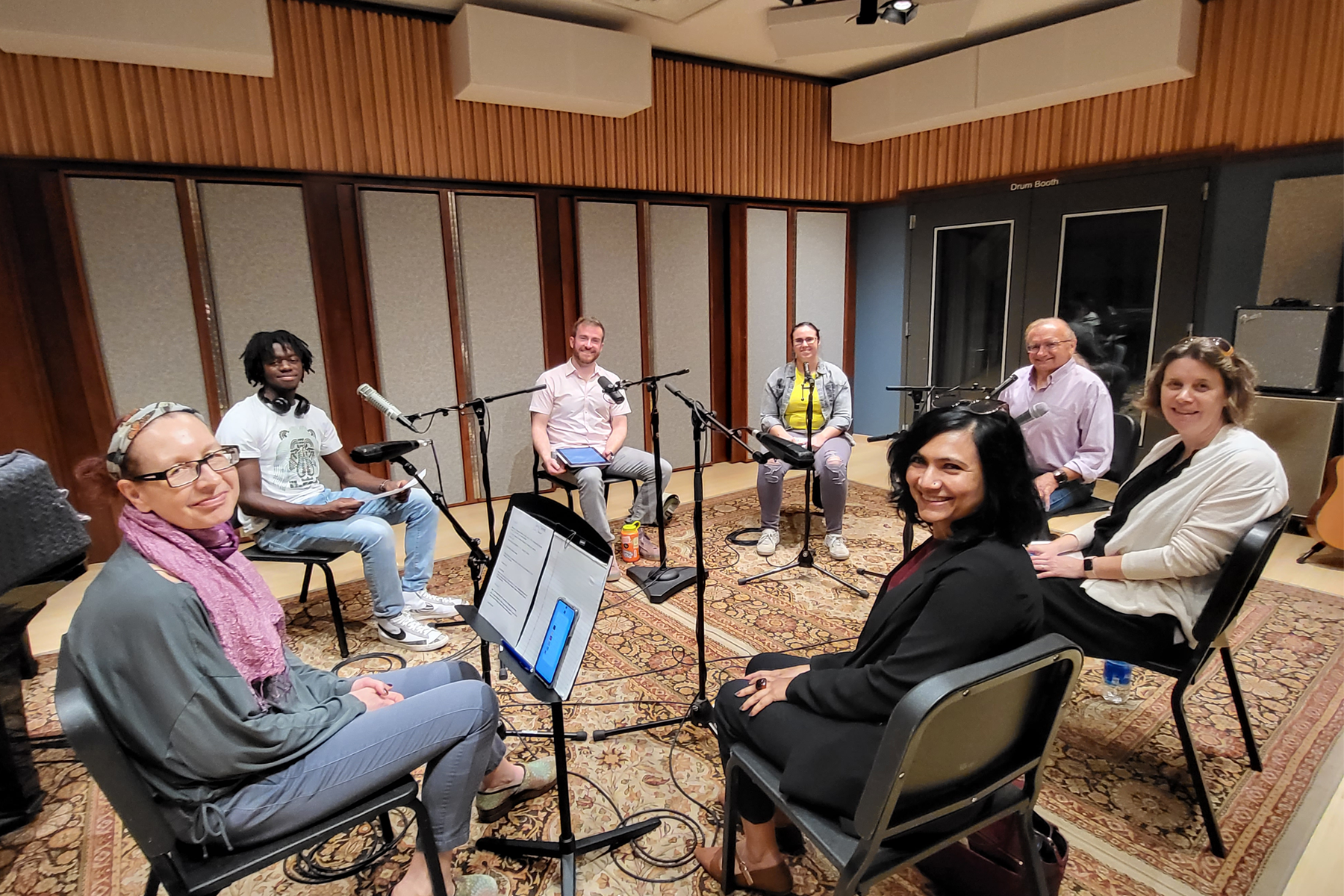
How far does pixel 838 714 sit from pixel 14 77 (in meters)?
4.45

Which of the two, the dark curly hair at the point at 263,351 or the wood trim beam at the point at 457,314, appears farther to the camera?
the wood trim beam at the point at 457,314

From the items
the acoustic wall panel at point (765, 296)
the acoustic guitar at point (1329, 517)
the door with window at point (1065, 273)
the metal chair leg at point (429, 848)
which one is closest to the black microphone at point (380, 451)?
the metal chair leg at point (429, 848)

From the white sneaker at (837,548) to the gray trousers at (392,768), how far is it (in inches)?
98.0

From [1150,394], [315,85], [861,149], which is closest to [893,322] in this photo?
[861,149]

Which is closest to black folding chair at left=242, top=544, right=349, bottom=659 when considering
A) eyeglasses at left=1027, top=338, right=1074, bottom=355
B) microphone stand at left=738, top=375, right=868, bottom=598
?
microphone stand at left=738, top=375, right=868, bottom=598

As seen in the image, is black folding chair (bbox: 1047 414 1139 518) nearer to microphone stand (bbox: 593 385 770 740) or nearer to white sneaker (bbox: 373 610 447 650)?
microphone stand (bbox: 593 385 770 740)

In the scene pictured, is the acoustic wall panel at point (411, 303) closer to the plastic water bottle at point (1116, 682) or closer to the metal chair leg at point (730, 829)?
the metal chair leg at point (730, 829)

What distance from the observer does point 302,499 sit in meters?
2.96

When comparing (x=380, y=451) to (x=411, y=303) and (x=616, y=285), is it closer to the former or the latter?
(x=411, y=303)

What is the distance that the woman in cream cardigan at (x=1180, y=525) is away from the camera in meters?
1.81

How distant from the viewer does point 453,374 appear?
4535 mm

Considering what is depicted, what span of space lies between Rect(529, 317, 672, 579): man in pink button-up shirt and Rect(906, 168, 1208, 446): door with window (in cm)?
316

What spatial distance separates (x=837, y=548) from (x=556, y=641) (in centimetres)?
258

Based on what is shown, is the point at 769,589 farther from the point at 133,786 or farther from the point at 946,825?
the point at 133,786
